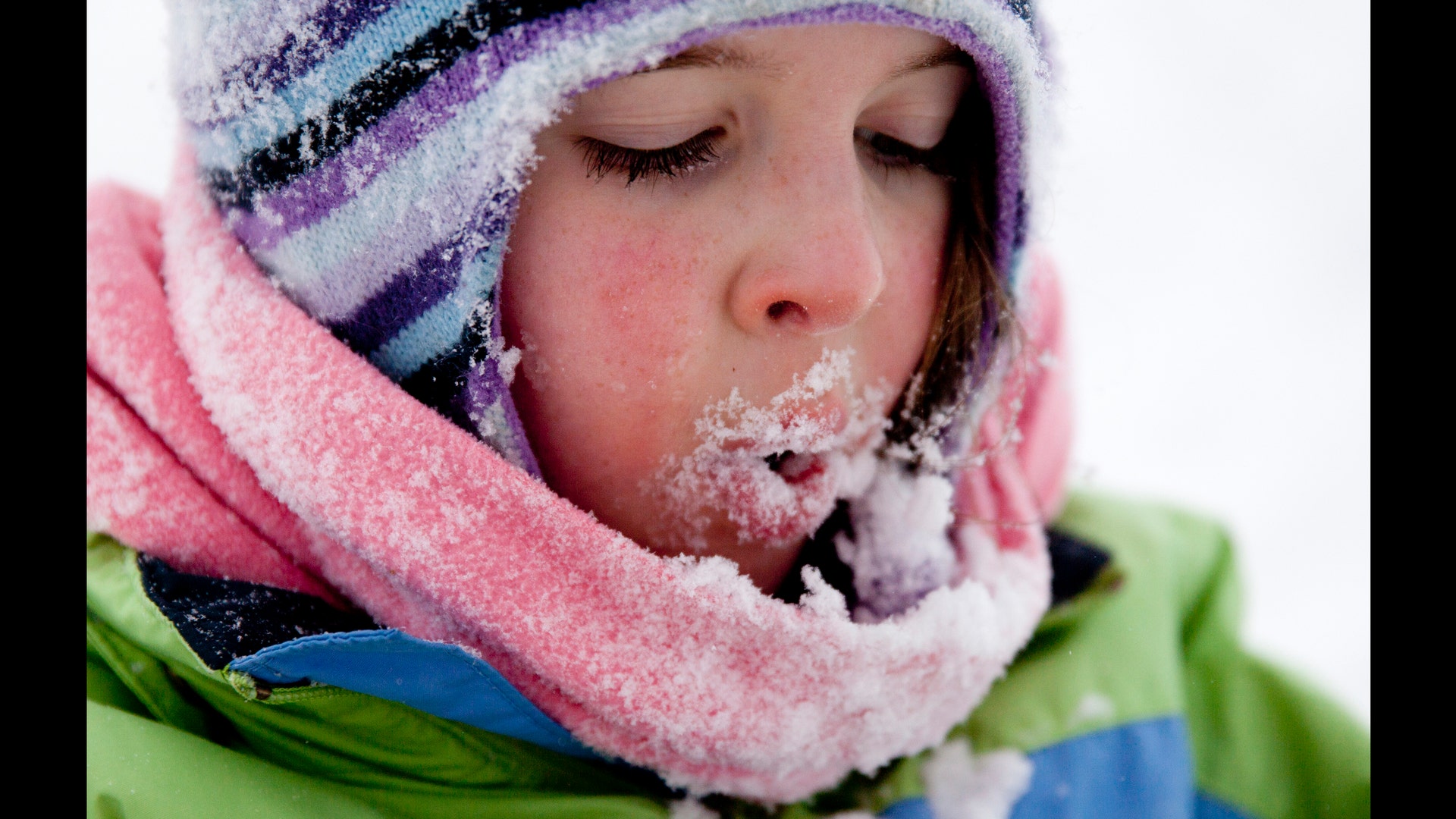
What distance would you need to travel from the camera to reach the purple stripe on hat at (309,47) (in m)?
0.69

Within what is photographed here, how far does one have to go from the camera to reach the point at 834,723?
81 centimetres

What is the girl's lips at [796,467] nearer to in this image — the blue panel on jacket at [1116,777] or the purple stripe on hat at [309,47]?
the blue panel on jacket at [1116,777]

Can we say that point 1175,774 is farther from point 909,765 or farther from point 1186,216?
point 1186,216

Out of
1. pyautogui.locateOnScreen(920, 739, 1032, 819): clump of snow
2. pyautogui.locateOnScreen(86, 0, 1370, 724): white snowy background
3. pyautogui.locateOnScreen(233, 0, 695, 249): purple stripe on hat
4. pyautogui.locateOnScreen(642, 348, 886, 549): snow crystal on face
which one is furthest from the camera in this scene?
pyautogui.locateOnScreen(86, 0, 1370, 724): white snowy background

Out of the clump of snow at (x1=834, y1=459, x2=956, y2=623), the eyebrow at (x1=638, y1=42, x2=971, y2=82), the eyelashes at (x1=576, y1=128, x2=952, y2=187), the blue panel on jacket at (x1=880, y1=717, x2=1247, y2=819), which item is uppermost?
the eyebrow at (x1=638, y1=42, x2=971, y2=82)

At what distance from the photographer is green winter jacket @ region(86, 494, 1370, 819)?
73 cm

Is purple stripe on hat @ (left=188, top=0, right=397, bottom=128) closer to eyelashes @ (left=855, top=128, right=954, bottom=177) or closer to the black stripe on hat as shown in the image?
the black stripe on hat

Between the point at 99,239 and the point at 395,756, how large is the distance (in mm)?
529

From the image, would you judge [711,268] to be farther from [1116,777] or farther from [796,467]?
[1116,777]

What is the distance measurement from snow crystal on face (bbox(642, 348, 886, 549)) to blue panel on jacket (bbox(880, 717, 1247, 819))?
0.33m

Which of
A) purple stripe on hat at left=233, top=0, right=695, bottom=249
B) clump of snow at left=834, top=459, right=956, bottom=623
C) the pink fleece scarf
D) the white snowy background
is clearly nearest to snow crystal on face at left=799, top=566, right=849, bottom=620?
the pink fleece scarf

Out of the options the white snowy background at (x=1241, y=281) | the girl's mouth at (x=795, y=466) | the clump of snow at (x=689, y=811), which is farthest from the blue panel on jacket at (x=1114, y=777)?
the white snowy background at (x=1241, y=281)

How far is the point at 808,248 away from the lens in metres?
0.70

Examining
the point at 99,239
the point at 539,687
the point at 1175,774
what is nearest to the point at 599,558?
the point at 539,687
